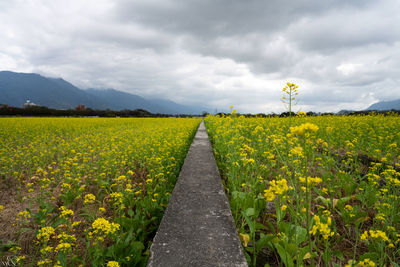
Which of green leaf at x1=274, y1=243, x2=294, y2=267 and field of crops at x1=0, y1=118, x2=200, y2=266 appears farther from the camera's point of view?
field of crops at x1=0, y1=118, x2=200, y2=266

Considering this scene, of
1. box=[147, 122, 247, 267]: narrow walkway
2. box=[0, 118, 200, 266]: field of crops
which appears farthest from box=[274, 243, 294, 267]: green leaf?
box=[0, 118, 200, 266]: field of crops

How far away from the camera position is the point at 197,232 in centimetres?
177

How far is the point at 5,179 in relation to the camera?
4402mm

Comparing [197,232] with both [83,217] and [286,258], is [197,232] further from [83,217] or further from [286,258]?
[83,217]

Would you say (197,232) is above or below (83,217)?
above

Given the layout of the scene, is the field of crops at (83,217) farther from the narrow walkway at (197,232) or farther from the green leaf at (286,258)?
the green leaf at (286,258)

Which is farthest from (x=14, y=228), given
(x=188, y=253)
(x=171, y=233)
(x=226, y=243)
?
(x=226, y=243)

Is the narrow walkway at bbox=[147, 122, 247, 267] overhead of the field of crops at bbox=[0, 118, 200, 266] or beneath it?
overhead

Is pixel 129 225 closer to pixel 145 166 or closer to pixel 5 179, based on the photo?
pixel 145 166

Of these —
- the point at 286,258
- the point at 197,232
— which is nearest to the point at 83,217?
the point at 197,232

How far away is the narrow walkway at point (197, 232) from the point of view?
57.7 inches

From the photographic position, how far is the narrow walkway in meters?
1.47

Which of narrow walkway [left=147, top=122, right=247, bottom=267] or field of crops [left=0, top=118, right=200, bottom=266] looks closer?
narrow walkway [left=147, top=122, right=247, bottom=267]

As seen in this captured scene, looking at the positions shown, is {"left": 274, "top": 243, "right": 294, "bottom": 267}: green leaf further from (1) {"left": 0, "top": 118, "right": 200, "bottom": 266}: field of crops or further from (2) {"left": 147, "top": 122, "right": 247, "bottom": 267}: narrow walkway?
(1) {"left": 0, "top": 118, "right": 200, "bottom": 266}: field of crops
